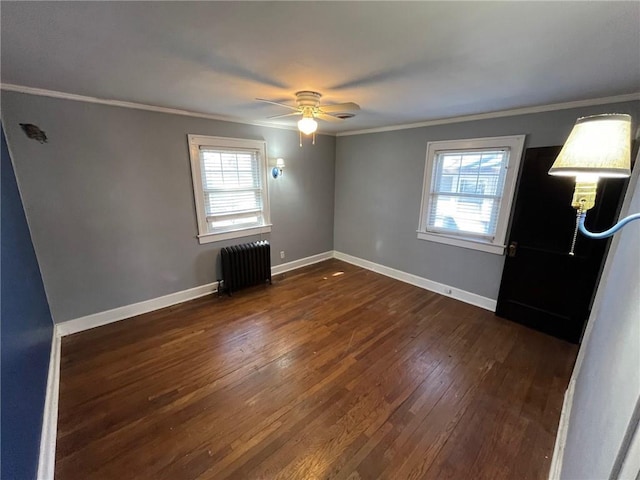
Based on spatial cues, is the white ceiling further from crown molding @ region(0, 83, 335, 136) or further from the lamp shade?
the lamp shade

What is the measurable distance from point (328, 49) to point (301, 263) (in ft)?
12.2

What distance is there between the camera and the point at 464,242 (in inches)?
138

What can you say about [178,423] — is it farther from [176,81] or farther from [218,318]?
[176,81]

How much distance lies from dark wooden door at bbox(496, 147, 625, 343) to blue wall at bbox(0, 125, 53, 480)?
4.14m

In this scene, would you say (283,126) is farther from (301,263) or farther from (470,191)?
(470,191)

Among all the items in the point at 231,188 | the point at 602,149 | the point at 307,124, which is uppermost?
the point at 307,124

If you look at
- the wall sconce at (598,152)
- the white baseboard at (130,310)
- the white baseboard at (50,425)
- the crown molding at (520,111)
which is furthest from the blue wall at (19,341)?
the crown molding at (520,111)

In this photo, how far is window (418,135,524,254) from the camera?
307 centimetres

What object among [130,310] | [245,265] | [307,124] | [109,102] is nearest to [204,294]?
[245,265]

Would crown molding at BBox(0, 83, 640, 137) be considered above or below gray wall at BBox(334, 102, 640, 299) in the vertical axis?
above

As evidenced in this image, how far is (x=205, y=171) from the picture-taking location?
11.2 ft

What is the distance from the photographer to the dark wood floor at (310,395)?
1.61 metres

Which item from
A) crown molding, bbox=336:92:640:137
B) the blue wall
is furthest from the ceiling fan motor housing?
the blue wall

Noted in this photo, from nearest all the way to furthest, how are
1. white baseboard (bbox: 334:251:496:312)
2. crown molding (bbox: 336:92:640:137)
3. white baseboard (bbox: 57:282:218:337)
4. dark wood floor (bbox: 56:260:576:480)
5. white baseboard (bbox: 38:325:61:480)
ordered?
white baseboard (bbox: 38:325:61:480), dark wood floor (bbox: 56:260:576:480), crown molding (bbox: 336:92:640:137), white baseboard (bbox: 57:282:218:337), white baseboard (bbox: 334:251:496:312)
